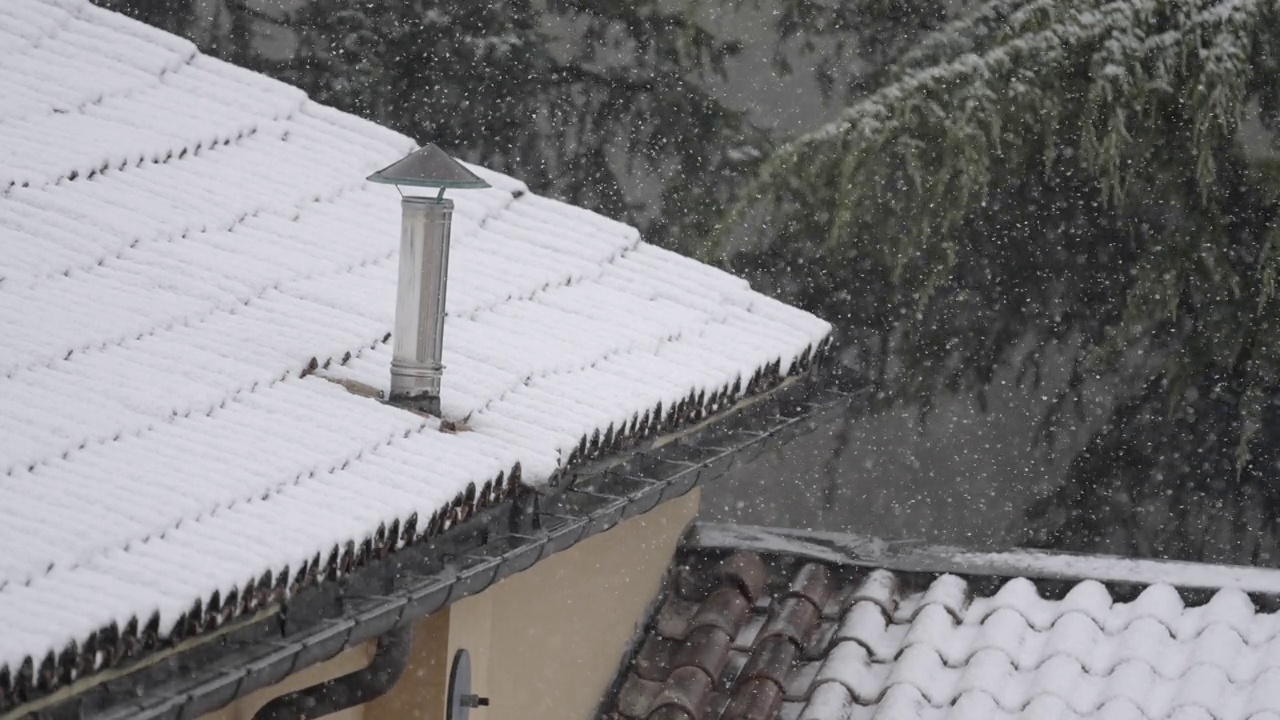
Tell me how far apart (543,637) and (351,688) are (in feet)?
2.87

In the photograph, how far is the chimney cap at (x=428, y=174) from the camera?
2.58m

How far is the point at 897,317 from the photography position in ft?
26.5

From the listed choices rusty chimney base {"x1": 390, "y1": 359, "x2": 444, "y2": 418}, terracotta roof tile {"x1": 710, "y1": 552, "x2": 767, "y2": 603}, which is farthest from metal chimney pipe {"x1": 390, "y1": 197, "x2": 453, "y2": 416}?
terracotta roof tile {"x1": 710, "y1": 552, "x2": 767, "y2": 603}

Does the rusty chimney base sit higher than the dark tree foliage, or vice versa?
the dark tree foliage

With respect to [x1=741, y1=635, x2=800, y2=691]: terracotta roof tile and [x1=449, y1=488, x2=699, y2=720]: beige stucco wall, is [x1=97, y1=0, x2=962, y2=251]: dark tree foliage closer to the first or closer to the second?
[x1=449, y1=488, x2=699, y2=720]: beige stucco wall

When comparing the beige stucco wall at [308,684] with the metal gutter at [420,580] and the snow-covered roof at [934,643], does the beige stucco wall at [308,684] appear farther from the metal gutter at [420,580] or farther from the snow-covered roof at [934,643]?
the snow-covered roof at [934,643]

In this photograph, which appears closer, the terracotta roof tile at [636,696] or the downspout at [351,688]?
the downspout at [351,688]

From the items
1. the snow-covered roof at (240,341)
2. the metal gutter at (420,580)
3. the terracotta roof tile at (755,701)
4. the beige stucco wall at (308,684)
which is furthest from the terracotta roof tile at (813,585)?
the beige stucco wall at (308,684)

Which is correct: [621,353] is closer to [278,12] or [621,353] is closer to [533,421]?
[533,421]

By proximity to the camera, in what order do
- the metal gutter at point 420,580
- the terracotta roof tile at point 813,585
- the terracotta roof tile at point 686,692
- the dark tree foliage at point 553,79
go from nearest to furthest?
1. the metal gutter at point 420,580
2. the terracotta roof tile at point 686,692
3. the terracotta roof tile at point 813,585
4. the dark tree foliage at point 553,79

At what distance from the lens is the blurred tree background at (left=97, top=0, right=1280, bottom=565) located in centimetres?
631

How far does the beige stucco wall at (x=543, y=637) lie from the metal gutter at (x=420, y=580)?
0.32 metres

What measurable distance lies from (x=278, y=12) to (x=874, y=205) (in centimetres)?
446

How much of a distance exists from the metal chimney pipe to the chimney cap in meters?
0.03
